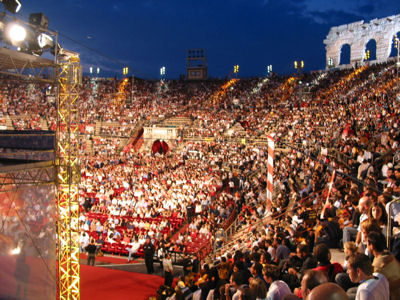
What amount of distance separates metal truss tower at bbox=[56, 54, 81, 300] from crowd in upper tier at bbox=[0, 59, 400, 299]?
11.3 feet

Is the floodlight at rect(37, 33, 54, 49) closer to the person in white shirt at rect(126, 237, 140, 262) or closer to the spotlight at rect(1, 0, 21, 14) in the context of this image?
the spotlight at rect(1, 0, 21, 14)

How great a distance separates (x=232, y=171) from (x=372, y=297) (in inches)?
682

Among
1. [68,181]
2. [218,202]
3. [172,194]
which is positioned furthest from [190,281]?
[172,194]

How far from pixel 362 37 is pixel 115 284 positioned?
126ft

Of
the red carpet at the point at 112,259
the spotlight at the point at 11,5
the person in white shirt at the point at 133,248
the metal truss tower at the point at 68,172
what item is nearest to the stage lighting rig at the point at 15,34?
the spotlight at the point at 11,5

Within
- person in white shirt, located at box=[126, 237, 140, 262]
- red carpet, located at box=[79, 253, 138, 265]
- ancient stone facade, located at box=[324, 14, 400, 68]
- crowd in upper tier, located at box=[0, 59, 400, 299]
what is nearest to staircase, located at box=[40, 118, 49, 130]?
crowd in upper tier, located at box=[0, 59, 400, 299]

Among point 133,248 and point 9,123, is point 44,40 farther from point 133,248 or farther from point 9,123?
point 9,123

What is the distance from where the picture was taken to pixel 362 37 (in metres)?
38.5

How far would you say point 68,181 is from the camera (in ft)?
30.7

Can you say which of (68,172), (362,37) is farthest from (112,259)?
(362,37)

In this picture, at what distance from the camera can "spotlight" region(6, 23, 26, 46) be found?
8008mm

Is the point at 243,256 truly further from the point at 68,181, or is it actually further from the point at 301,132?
the point at 301,132

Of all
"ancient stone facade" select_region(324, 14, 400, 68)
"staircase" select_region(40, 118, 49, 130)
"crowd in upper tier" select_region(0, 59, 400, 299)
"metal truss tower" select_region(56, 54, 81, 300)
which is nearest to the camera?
"crowd in upper tier" select_region(0, 59, 400, 299)

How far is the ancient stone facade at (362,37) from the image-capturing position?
118 ft
